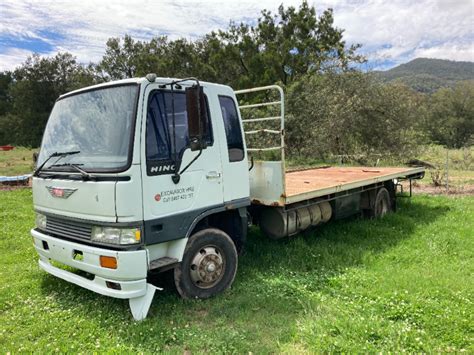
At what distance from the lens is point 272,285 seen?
4.71 m

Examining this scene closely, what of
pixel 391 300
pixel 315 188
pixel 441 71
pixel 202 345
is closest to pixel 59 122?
pixel 202 345

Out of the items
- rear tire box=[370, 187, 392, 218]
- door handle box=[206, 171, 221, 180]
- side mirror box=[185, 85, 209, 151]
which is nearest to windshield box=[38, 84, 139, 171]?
side mirror box=[185, 85, 209, 151]

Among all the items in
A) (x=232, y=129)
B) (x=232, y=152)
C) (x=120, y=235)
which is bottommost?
(x=120, y=235)

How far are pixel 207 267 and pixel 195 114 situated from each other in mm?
1726

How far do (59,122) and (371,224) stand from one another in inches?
218

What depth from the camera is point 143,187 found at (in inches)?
142

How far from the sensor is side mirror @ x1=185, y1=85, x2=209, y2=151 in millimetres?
3611

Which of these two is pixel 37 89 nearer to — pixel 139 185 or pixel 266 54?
pixel 266 54

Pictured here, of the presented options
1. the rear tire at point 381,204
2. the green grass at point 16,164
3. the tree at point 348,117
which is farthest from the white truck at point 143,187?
the green grass at point 16,164

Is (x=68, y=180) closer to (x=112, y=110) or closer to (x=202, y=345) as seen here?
(x=112, y=110)

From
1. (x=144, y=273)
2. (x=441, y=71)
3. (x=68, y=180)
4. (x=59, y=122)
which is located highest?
(x=441, y=71)

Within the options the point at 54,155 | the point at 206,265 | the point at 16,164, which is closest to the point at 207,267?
the point at 206,265

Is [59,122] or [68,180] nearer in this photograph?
[68,180]

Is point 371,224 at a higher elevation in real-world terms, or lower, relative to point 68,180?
lower
